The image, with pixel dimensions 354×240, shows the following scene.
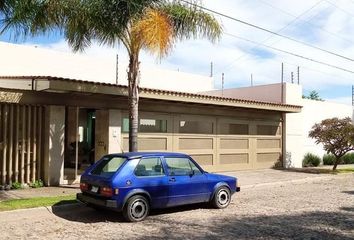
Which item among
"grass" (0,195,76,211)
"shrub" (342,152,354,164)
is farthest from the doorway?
"shrub" (342,152,354,164)

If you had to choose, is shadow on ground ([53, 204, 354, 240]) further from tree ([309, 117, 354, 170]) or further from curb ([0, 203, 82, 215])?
tree ([309, 117, 354, 170])

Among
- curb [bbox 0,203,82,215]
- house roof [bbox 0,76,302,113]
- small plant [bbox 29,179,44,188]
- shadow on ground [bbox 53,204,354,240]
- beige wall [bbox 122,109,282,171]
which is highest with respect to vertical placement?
house roof [bbox 0,76,302,113]

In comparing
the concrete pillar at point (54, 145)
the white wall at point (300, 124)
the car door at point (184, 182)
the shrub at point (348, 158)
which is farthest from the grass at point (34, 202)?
the shrub at point (348, 158)

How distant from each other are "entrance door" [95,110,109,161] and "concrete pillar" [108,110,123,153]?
14 cm

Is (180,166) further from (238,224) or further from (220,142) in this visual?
(220,142)

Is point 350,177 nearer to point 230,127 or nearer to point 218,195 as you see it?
point 230,127

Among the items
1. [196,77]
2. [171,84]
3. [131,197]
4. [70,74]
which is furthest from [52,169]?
[196,77]

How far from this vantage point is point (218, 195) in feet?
37.9

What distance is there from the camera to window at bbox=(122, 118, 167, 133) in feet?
55.0

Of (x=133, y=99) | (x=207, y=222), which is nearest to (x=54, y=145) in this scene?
(x=133, y=99)

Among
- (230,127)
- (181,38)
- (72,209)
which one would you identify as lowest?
(72,209)

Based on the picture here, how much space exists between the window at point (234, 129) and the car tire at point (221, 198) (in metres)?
8.94

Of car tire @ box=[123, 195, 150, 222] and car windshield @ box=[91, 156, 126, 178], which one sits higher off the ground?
car windshield @ box=[91, 156, 126, 178]

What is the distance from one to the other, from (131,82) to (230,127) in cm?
861
